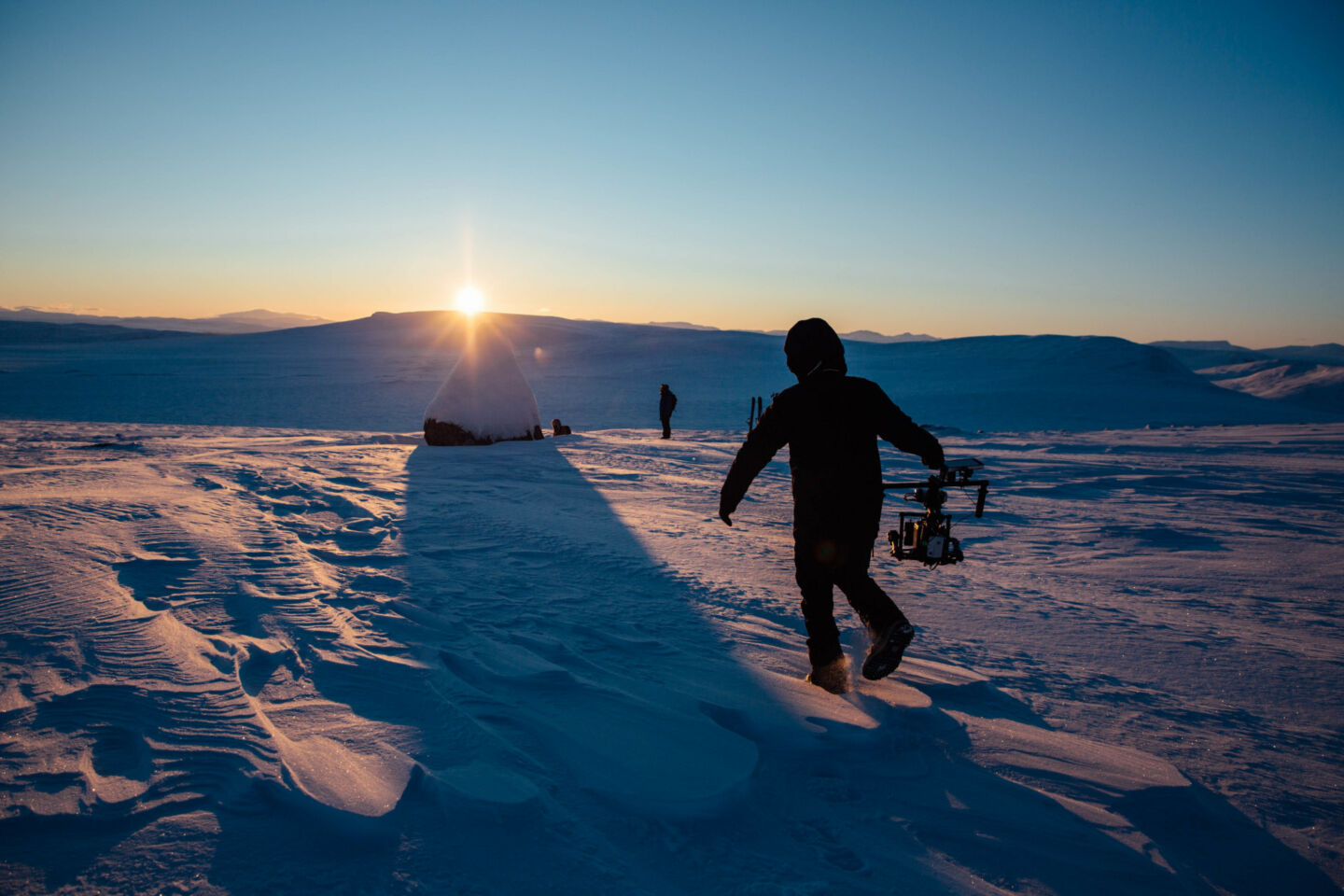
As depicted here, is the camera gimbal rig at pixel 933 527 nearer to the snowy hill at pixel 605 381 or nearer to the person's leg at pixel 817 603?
the person's leg at pixel 817 603

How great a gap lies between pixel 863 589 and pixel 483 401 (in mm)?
10153

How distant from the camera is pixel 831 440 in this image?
2.74 metres

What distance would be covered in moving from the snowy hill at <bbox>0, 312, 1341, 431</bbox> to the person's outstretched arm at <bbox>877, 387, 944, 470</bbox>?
19.3 m

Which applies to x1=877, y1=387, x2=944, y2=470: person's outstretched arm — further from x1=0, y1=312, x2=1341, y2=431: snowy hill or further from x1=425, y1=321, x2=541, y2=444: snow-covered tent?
x1=0, y1=312, x2=1341, y2=431: snowy hill

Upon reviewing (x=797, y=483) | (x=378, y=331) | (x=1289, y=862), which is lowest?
(x=1289, y=862)

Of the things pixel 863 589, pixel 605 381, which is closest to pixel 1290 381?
pixel 605 381

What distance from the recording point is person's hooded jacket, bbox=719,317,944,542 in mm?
2740

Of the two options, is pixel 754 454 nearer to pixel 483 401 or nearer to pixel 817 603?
pixel 817 603

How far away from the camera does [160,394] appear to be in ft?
86.1

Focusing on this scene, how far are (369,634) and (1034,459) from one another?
10760mm

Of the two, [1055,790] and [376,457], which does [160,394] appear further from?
[1055,790]

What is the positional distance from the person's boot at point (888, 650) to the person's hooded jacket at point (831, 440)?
378 millimetres

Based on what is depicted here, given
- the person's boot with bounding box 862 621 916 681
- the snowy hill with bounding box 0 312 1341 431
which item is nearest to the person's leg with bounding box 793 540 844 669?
the person's boot with bounding box 862 621 916 681

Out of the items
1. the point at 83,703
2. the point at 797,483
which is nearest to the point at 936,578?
the point at 797,483
